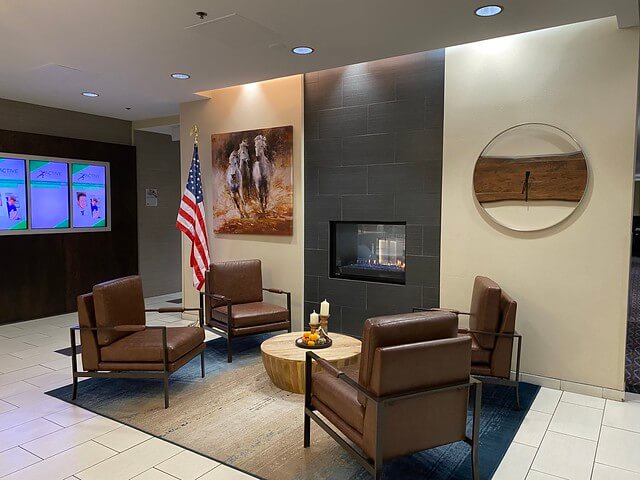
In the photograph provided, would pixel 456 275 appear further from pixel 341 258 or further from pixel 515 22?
pixel 515 22

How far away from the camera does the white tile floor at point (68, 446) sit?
2.80 m

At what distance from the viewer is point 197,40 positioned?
3.96 m

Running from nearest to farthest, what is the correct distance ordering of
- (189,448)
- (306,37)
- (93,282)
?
(189,448) → (306,37) → (93,282)

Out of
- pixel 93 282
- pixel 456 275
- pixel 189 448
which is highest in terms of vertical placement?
pixel 456 275

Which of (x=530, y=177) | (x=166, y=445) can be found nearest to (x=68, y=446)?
(x=166, y=445)

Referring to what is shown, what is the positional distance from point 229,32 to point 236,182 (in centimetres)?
250

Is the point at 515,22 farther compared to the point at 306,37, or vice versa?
the point at 306,37

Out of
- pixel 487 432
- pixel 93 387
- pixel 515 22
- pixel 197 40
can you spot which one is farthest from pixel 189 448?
pixel 515 22

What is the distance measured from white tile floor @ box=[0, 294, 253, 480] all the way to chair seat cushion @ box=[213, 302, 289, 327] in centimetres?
125

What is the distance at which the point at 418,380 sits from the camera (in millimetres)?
2494

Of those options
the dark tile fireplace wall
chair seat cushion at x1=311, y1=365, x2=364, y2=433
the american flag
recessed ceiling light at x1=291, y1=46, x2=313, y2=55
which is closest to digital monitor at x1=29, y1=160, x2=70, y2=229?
the american flag

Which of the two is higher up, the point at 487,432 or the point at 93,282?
the point at 93,282

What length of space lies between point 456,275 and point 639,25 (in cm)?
250

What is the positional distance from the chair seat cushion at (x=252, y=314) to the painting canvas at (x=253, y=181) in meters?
1.00
